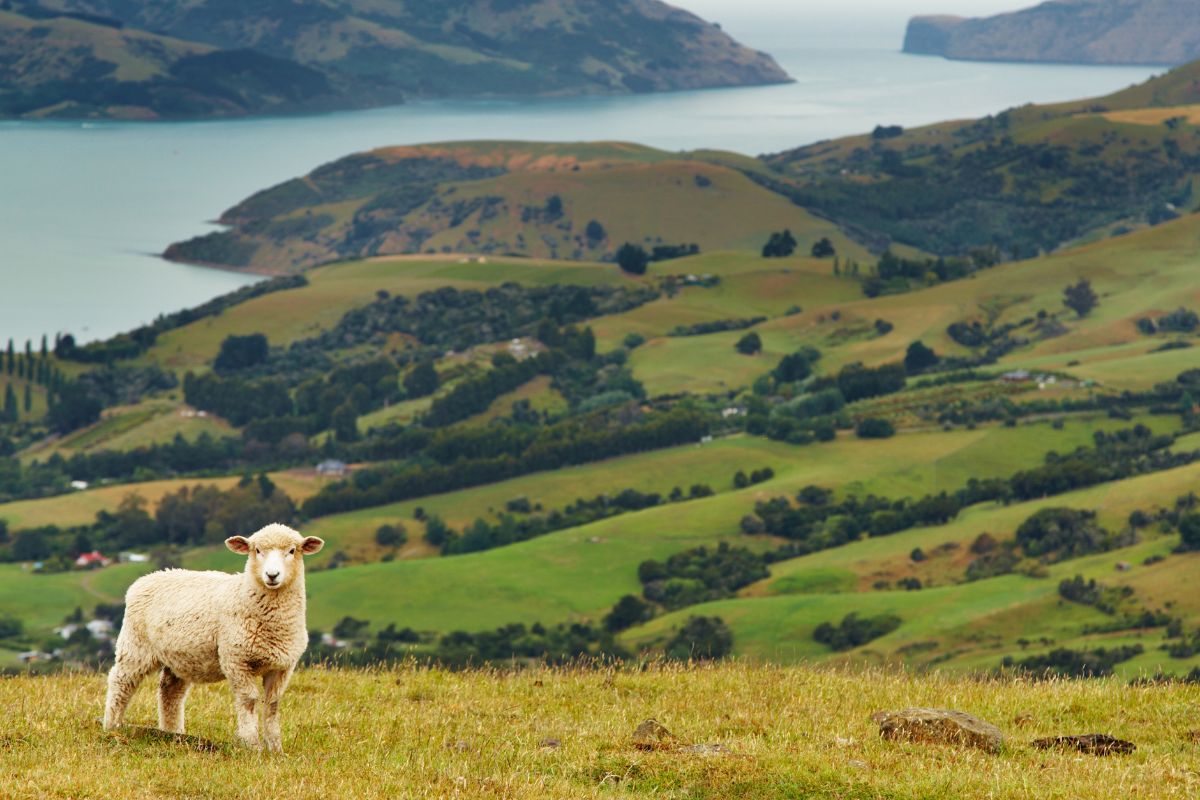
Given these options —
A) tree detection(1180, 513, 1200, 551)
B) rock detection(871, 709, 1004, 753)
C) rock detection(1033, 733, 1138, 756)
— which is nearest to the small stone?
rock detection(871, 709, 1004, 753)

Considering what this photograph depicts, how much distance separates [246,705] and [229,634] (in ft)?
2.61

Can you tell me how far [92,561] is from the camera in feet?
475

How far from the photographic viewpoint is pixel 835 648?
102375mm

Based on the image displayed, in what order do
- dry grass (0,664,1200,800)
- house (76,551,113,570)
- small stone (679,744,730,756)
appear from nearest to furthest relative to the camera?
dry grass (0,664,1200,800), small stone (679,744,730,756), house (76,551,113,570)

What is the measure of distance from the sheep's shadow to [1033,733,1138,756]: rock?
29.8 ft

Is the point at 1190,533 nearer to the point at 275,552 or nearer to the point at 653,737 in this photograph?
the point at 653,737

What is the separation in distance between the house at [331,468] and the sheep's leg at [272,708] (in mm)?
166726

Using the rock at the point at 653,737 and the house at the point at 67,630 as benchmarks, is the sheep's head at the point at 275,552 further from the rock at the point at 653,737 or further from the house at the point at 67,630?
the house at the point at 67,630

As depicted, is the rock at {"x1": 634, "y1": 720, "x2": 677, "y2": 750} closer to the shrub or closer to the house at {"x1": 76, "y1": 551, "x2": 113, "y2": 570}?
the shrub

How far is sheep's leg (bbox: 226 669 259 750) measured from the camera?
655 inches

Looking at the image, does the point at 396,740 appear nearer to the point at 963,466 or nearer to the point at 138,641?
the point at 138,641

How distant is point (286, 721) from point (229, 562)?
124m

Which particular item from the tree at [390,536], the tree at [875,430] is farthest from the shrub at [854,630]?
the tree at [875,430]

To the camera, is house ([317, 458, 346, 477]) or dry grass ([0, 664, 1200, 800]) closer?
dry grass ([0, 664, 1200, 800])
